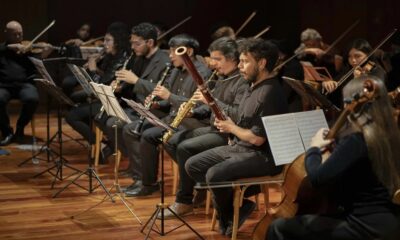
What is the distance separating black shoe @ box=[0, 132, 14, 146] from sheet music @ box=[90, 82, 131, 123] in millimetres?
2856

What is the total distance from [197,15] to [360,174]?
328 inches

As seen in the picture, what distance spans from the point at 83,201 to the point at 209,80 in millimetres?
1320

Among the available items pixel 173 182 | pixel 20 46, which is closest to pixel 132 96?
pixel 173 182

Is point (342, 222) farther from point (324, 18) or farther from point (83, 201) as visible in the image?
point (324, 18)

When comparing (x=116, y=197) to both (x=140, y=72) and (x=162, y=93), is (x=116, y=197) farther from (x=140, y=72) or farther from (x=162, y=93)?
(x=140, y=72)

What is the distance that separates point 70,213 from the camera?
197 inches

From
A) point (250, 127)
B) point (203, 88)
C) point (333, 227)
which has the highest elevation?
point (203, 88)

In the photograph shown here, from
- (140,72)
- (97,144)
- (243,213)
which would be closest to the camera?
(243,213)

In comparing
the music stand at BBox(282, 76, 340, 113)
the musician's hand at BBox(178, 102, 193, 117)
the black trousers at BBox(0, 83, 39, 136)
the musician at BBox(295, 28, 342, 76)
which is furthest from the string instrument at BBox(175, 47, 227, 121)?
the black trousers at BBox(0, 83, 39, 136)

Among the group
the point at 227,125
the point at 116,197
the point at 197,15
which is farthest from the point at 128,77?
the point at 197,15

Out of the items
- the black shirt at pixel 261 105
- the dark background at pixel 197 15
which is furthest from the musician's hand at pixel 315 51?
the black shirt at pixel 261 105

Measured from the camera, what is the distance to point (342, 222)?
304 cm

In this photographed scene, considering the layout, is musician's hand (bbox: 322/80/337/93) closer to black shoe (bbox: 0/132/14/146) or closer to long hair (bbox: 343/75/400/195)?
long hair (bbox: 343/75/400/195)

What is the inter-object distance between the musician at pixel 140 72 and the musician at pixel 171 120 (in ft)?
0.67
